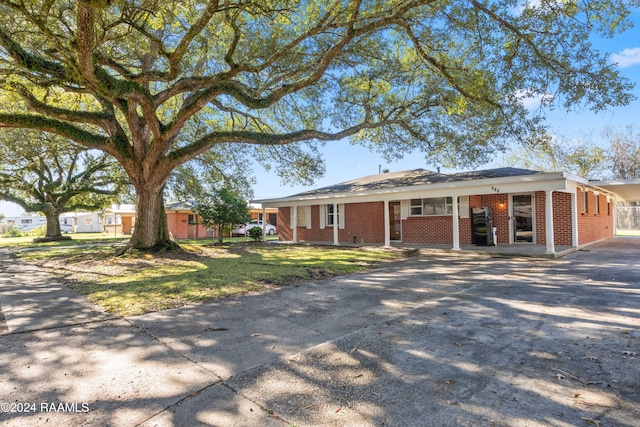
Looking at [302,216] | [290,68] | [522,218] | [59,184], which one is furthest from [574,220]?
[59,184]

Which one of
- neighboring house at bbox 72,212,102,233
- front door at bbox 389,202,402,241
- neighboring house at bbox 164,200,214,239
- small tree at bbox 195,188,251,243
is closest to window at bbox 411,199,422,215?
front door at bbox 389,202,402,241

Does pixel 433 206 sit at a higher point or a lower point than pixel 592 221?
higher

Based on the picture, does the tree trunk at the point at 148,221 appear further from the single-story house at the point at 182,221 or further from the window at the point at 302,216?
the single-story house at the point at 182,221

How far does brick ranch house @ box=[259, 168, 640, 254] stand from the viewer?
12037mm

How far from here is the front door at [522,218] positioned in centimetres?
1401

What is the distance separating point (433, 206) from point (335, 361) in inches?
541

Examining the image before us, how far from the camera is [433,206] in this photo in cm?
1584

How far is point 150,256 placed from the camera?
11461 mm

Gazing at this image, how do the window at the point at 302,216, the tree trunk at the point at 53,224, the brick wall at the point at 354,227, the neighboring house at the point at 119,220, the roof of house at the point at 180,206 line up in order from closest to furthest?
the brick wall at the point at 354,227 → the window at the point at 302,216 → the tree trunk at the point at 53,224 → the roof of house at the point at 180,206 → the neighboring house at the point at 119,220

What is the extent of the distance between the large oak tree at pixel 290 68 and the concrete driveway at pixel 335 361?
4.83 metres

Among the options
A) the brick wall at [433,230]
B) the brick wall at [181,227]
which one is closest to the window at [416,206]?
the brick wall at [433,230]

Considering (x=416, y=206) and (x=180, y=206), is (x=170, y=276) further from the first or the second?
(x=180, y=206)

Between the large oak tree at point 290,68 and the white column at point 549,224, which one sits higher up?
the large oak tree at point 290,68

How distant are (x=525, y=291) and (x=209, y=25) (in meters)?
10.7
